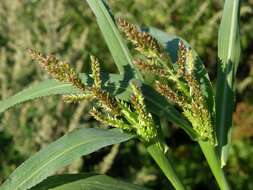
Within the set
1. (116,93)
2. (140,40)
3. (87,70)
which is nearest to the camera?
(140,40)

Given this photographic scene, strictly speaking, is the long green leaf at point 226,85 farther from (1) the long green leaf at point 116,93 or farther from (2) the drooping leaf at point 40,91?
(2) the drooping leaf at point 40,91

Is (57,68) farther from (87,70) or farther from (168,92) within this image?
(87,70)

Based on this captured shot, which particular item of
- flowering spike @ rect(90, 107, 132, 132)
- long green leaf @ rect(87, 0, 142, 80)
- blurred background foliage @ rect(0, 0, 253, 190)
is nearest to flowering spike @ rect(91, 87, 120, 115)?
flowering spike @ rect(90, 107, 132, 132)

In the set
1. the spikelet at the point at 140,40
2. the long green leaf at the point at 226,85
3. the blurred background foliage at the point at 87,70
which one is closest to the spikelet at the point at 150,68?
the spikelet at the point at 140,40

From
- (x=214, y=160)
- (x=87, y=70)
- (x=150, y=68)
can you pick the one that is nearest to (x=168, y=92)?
(x=150, y=68)

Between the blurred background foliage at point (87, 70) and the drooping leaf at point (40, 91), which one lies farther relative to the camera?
the blurred background foliage at point (87, 70)

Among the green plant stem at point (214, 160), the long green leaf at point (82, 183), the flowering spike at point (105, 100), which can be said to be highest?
the flowering spike at point (105, 100)

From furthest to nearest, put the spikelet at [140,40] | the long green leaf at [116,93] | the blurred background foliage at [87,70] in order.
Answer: the blurred background foliage at [87,70] < the long green leaf at [116,93] < the spikelet at [140,40]

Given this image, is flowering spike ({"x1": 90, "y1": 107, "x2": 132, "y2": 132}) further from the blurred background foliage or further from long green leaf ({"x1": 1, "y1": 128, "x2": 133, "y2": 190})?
the blurred background foliage
